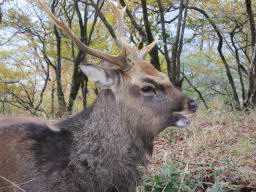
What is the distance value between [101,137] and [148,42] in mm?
5931

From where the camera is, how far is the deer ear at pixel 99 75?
2652mm

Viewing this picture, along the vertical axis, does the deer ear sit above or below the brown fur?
above

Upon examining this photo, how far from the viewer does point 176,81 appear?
9320 millimetres

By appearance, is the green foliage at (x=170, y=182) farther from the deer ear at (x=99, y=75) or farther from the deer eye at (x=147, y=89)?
the deer ear at (x=99, y=75)

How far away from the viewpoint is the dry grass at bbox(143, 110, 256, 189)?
119 inches

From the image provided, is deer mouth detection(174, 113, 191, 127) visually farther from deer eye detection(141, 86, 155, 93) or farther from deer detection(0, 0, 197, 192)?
deer eye detection(141, 86, 155, 93)

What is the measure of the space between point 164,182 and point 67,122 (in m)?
1.26

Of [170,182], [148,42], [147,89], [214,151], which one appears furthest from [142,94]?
[148,42]

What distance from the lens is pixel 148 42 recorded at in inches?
317

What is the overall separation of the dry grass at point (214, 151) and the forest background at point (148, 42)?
1.9 inches

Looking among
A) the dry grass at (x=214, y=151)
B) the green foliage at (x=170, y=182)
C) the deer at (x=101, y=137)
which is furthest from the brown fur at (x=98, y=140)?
the dry grass at (x=214, y=151)

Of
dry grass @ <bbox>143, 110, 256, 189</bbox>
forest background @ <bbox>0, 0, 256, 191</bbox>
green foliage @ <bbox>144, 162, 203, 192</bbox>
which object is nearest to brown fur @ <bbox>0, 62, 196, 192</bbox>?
green foliage @ <bbox>144, 162, 203, 192</bbox>

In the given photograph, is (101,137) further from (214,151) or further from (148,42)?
(148,42)

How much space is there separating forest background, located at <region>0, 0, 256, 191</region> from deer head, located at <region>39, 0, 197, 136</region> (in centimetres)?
179
